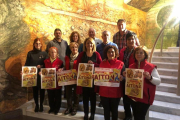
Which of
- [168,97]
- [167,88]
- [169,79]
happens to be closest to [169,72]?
[169,79]

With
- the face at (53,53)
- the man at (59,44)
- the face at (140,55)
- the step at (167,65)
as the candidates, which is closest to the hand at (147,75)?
the face at (140,55)

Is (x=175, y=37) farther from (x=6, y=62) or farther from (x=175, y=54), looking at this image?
(x=6, y=62)

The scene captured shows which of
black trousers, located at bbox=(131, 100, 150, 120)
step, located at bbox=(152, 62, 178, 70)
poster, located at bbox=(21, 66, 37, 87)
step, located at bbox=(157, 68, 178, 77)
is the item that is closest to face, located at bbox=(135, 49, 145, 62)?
black trousers, located at bbox=(131, 100, 150, 120)

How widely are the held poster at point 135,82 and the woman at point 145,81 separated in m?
0.08

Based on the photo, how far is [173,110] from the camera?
296cm

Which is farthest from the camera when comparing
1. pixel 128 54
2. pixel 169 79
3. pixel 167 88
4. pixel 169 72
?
pixel 169 72

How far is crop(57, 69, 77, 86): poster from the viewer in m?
2.87

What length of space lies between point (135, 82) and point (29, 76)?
2.51 m

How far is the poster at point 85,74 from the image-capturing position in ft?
8.36

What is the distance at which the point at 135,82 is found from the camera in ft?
6.64

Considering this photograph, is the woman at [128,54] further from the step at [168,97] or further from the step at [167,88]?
the step at [167,88]

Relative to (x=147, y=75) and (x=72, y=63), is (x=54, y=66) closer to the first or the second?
(x=72, y=63)

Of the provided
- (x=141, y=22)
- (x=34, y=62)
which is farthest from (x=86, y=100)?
(x=141, y=22)

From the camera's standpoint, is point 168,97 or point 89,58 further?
point 168,97
